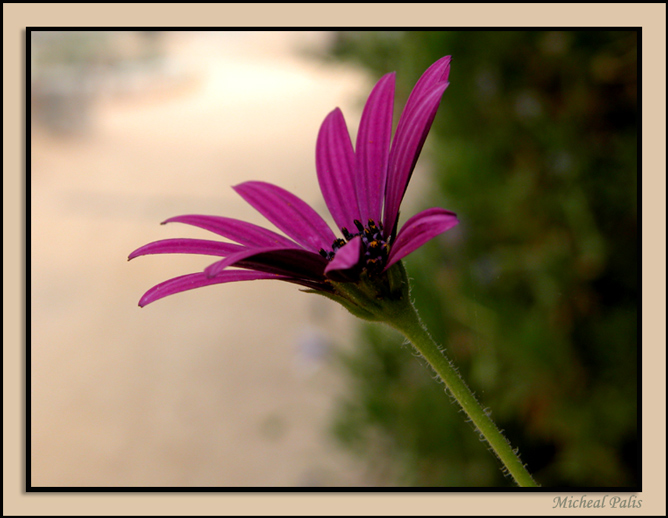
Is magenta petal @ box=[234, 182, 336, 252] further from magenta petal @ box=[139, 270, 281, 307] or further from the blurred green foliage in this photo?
the blurred green foliage

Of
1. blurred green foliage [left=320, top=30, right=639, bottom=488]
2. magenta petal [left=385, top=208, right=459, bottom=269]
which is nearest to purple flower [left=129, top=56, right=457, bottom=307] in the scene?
magenta petal [left=385, top=208, right=459, bottom=269]

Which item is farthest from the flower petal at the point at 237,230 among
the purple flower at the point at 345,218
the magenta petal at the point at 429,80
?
the magenta petal at the point at 429,80

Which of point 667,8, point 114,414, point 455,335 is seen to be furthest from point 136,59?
point 667,8

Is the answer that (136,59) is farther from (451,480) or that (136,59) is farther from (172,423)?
(451,480)

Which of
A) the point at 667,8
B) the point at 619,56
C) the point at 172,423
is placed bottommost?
the point at 172,423

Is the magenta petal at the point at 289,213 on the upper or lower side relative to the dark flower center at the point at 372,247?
upper

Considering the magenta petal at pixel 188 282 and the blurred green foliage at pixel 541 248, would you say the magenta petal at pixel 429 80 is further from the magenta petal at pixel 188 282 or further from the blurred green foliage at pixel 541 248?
the blurred green foliage at pixel 541 248
